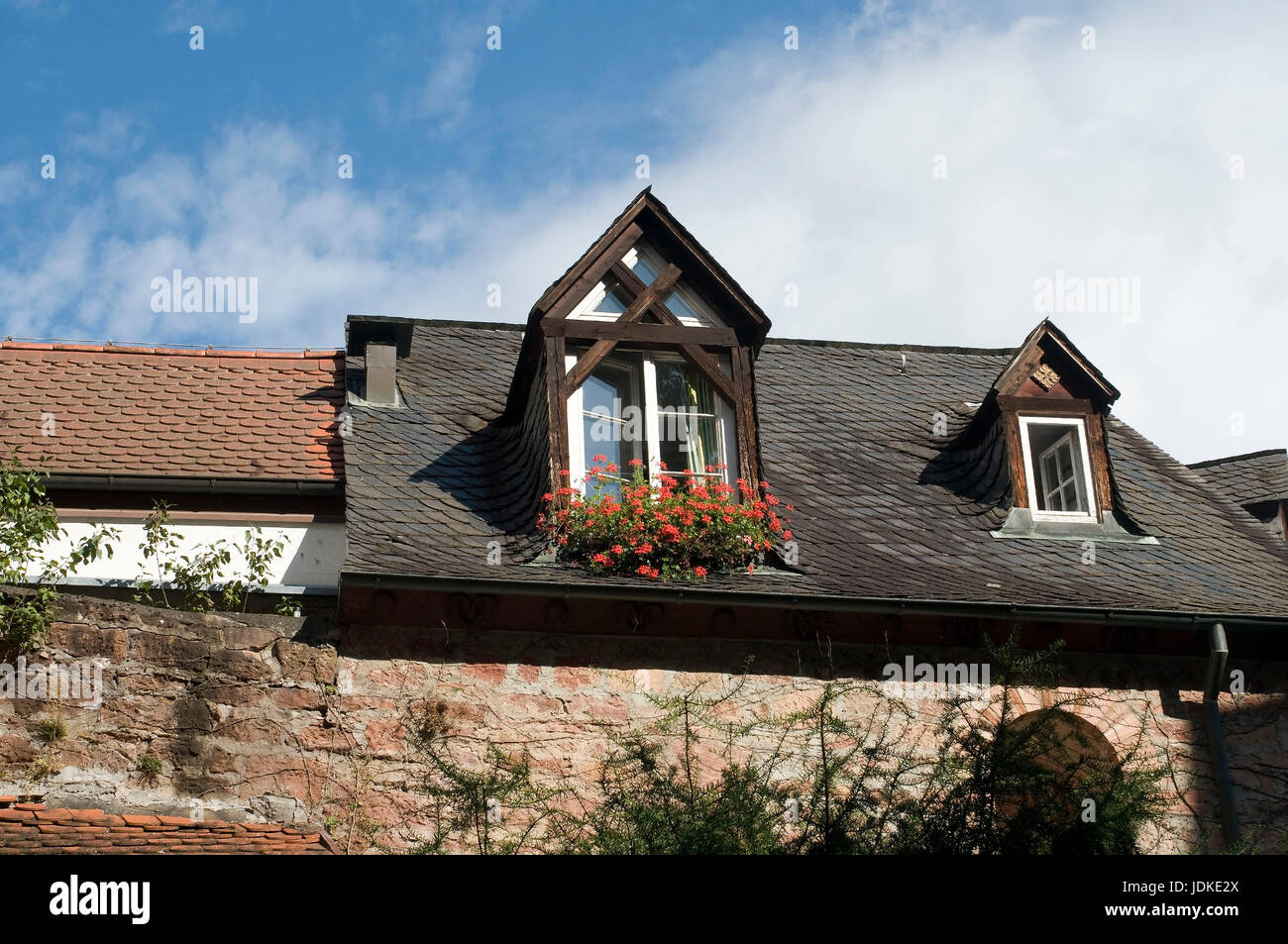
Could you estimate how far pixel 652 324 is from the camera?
443 inches

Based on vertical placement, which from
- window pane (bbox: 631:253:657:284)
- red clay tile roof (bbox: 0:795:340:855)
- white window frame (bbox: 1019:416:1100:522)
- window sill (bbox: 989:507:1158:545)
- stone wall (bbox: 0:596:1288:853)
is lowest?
red clay tile roof (bbox: 0:795:340:855)

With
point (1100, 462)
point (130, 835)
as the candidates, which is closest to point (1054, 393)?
point (1100, 462)

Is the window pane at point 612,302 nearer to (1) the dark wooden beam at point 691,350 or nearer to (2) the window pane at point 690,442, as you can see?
(1) the dark wooden beam at point 691,350

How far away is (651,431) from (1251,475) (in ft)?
20.9

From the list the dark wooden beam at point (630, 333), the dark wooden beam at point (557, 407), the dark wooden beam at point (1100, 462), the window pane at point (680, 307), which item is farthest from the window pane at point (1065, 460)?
the dark wooden beam at point (557, 407)

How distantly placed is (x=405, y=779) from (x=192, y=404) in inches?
183

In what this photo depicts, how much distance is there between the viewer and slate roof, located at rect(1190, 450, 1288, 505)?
1395 centimetres

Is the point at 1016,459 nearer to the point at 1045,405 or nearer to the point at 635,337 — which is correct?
the point at 1045,405

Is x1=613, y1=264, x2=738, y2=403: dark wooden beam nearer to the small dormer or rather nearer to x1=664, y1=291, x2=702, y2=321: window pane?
x1=664, y1=291, x2=702, y2=321: window pane

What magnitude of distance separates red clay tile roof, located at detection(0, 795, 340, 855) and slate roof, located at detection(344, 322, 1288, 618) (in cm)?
196

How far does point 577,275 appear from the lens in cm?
1127

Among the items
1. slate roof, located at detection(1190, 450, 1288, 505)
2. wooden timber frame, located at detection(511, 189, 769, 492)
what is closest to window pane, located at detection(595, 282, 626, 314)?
wooden timber frame, located at detection(511, 189, 769, 492)
